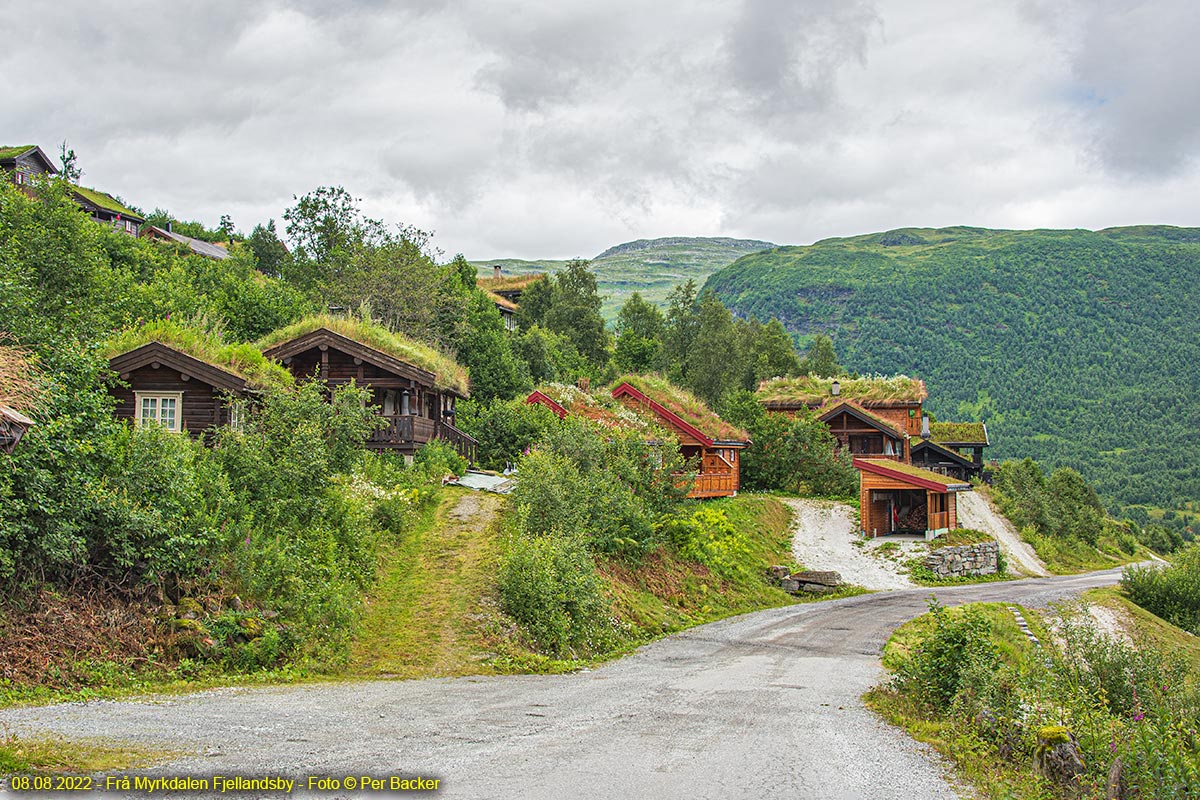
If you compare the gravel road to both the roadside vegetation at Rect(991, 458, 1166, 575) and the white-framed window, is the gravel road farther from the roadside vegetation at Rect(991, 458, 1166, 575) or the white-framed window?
the roadside vegetation at Rect(991, 458, 1166, 575)

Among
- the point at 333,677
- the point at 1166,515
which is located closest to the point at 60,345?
the point at 333,677

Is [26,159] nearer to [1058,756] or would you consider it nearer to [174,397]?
[174,397]

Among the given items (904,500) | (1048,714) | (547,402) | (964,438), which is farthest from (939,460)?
(1048,714)

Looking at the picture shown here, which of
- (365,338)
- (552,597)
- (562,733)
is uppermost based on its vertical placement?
(365,338)

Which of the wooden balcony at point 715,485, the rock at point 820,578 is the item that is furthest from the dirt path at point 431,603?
the wooden balcony at point 715,485

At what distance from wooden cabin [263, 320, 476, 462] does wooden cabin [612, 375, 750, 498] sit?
13.2m

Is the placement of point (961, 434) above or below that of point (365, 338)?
below

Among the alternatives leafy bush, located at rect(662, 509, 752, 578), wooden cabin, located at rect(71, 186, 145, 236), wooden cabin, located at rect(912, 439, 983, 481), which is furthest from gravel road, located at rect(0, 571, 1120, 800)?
wooden cabin, located at rect(71, 186, 145, 236)

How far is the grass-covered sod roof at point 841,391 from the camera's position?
59.6 metres

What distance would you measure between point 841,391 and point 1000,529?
14.5 meters

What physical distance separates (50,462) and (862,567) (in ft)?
98.1

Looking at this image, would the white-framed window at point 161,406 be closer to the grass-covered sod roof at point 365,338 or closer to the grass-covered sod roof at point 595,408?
the grass-covered sod roof at point 365,338

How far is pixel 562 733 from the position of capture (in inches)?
426

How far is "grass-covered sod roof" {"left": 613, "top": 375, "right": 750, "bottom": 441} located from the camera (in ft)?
144
